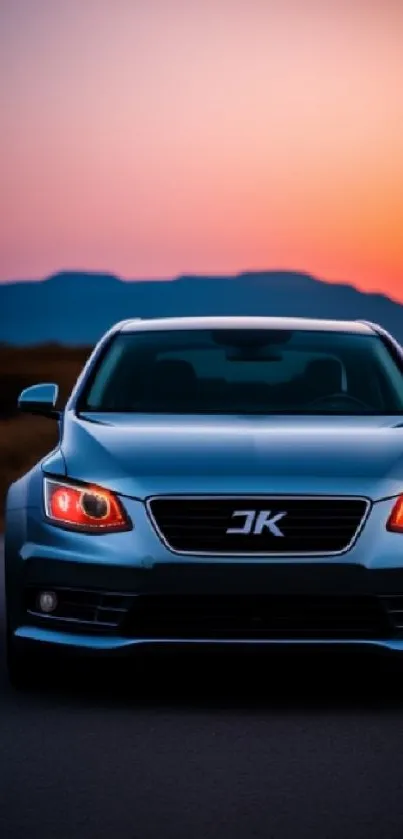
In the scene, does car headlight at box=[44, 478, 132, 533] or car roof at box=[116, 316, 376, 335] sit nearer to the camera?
car headlight at box=[44, 478, 132, 533]

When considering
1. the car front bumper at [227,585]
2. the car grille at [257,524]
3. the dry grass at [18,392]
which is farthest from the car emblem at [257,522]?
the dry grass at [18,392]

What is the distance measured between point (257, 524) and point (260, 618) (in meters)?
0.36

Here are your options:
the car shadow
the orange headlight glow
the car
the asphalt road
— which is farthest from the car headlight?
the orange headlight glow

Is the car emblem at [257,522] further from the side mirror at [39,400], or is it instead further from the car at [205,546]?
the side mirror at [39,400]

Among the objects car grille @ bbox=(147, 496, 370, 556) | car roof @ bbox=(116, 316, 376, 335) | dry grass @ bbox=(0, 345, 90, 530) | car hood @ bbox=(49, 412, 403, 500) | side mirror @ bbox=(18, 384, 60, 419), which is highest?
car hood @ bbox=(49, 412, 403, 500)

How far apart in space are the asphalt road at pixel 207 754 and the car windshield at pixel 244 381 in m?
1.20

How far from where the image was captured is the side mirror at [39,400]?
9.95 m

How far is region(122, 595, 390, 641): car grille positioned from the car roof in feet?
8.16

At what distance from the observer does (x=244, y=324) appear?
10.7m

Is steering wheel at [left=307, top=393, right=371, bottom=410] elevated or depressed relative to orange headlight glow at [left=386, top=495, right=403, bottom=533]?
depressed

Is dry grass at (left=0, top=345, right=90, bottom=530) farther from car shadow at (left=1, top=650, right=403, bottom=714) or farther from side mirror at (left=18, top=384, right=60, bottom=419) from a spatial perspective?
car shadow at (left=1, top=650, right=403, bottom=714)

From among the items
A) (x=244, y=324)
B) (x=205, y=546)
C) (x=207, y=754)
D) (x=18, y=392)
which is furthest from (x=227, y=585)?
(x=18, y=392)

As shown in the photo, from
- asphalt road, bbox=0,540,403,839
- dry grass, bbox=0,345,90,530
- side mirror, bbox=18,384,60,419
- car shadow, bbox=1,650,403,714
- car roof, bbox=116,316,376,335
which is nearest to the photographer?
asphalt road, bbox=0,540,403,839

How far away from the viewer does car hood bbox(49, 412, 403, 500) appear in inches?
328
